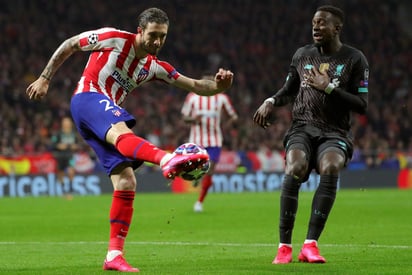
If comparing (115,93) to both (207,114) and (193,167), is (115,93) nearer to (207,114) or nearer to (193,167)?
(193,167)

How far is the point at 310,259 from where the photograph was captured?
Answer: 7652mm

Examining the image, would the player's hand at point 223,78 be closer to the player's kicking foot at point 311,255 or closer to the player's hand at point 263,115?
the player's hand at point 263,115

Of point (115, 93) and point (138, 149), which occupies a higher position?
point (115, 93)

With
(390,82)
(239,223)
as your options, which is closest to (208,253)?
(239,223)

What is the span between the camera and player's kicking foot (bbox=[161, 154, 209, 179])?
243 inches

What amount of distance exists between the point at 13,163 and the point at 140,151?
18.1 metres

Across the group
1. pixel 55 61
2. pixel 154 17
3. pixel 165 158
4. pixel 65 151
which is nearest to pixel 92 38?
pixel 55 61

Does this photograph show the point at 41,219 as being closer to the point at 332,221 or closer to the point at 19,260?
the point at 332,221

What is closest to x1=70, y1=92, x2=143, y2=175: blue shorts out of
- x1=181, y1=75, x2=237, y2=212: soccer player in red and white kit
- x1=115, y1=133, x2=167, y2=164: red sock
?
x1=115, y1=133, x2=167, y2=164: red sock

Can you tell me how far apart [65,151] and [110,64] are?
1679cm

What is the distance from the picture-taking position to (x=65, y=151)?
24.0 meters

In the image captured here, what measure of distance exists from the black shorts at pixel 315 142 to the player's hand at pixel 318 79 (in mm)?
471

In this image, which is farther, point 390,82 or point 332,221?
point 390,82

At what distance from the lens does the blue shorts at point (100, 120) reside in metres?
7.13
